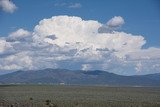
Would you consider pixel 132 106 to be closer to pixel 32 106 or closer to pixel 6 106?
pixel 32 106

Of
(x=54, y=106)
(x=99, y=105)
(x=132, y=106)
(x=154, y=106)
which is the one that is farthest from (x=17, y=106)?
(x=154, y=106)

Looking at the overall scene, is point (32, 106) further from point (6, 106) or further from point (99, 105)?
point (99, 105)

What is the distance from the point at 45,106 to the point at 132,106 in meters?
16.2

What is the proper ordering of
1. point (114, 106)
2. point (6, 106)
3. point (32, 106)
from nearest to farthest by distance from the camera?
point (6, 106) → point (32, 106) → point (114, 106)

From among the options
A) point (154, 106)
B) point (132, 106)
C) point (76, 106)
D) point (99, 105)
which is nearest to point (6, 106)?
point (76, 106)

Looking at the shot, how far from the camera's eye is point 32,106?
62719mm

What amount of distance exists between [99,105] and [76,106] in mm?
5405

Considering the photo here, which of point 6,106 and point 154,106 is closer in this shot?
point 6,106

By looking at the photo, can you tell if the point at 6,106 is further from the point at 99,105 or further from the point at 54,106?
the point at 99,105

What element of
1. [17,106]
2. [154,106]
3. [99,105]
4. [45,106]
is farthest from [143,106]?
[17,106]

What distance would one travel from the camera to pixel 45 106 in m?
63.8

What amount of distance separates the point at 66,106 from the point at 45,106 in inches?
154

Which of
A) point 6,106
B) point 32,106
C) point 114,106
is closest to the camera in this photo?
point 6,106

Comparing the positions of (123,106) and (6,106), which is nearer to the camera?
(6,106)
